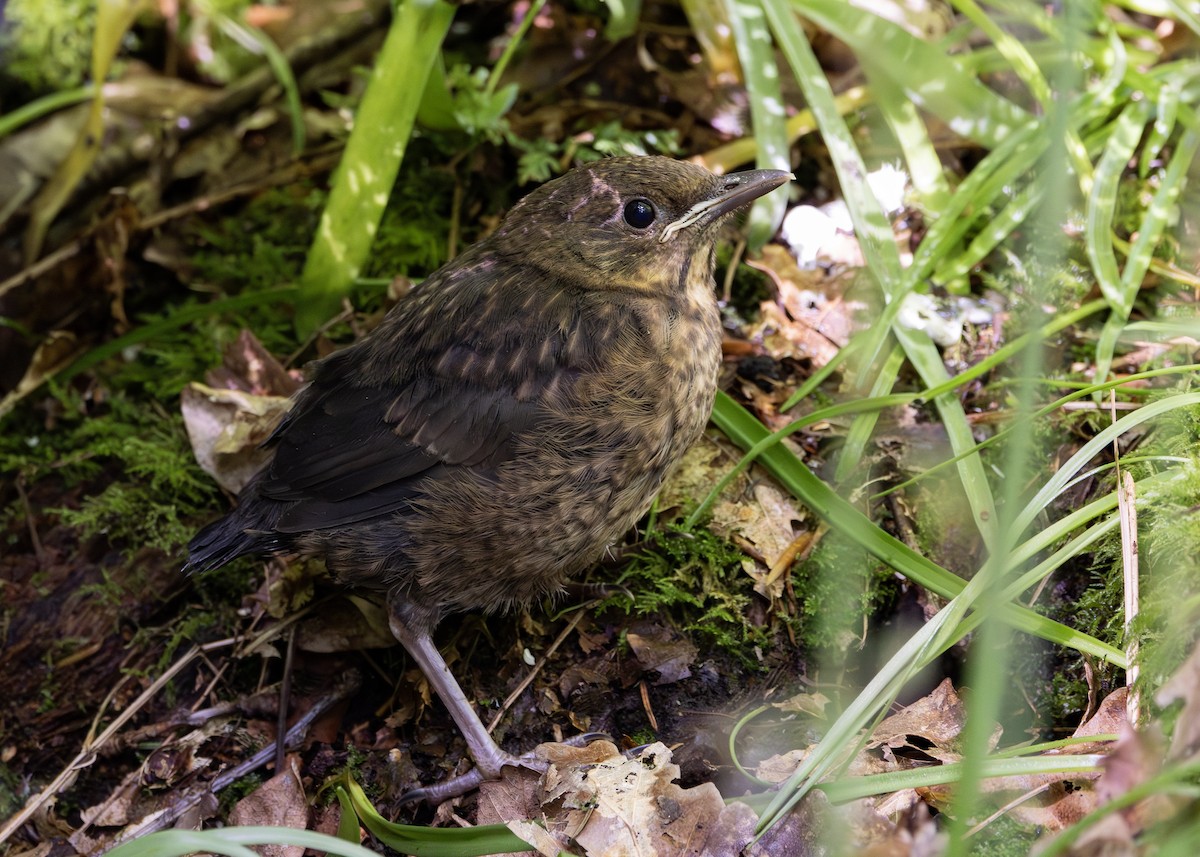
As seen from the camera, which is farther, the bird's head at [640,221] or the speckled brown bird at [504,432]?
the bird's head at [640,221]

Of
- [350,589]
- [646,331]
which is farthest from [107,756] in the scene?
[646,331]

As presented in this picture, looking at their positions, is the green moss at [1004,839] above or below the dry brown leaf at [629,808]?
above

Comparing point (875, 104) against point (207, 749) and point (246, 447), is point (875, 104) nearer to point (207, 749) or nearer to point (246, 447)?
point (246, 447)

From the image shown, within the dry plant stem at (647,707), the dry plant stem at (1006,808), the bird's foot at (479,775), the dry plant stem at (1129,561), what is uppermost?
the dry plant stem at (1129,561)

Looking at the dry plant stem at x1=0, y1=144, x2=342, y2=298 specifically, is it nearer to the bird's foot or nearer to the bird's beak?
the bird's beak

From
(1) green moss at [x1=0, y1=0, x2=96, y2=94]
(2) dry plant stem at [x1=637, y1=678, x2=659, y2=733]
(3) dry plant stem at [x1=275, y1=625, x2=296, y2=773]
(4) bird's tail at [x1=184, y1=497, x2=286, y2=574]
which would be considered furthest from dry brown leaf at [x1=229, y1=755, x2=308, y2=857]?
(1) green moss at [x1=0, y1=0, x2=96, y2=94]

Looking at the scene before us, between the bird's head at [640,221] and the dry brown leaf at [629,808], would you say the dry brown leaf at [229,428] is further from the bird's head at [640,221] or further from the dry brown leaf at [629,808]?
the dry brown leaf at [629,808]

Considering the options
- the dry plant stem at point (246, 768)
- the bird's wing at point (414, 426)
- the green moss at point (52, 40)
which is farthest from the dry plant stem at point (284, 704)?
the green moss at point (52, 40)
